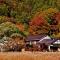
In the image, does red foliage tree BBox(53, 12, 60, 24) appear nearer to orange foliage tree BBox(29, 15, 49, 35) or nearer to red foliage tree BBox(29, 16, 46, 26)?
orange foliage tree BBox(29, 15, 49, 35)

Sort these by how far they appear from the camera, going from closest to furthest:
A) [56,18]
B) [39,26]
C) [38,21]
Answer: [39,26], [38,21], [56,18]

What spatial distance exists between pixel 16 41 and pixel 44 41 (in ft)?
13.3

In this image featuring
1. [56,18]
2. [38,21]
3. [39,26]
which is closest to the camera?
[39,26]

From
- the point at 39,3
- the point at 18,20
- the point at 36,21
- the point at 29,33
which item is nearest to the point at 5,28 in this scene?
the point at 29,33

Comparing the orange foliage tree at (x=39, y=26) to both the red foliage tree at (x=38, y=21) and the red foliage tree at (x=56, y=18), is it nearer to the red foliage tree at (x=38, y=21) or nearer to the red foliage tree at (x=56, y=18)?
the red foliage tree at (x=38, y=21)

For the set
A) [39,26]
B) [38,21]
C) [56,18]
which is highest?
[56,18]

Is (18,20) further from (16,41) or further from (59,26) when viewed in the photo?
(16,41)

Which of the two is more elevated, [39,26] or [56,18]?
[56,18]

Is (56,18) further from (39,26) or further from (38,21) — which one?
(39,26)

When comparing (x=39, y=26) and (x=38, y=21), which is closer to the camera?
(x=39, y=26)

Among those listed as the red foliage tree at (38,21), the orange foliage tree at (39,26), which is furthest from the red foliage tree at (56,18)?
the red foliage tree at (38,21)

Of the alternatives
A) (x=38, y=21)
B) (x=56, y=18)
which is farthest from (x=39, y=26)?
(x=56, y=18)

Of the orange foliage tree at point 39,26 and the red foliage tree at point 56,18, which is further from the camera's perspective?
the red foliage tree at point 56,18

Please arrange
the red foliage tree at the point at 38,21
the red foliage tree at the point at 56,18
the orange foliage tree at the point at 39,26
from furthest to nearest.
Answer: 1. the red foliage tree at the point at 56,18
2. the red foliage tree at the point at 38,21
3. the orange foliage tree at the point at 39,26
